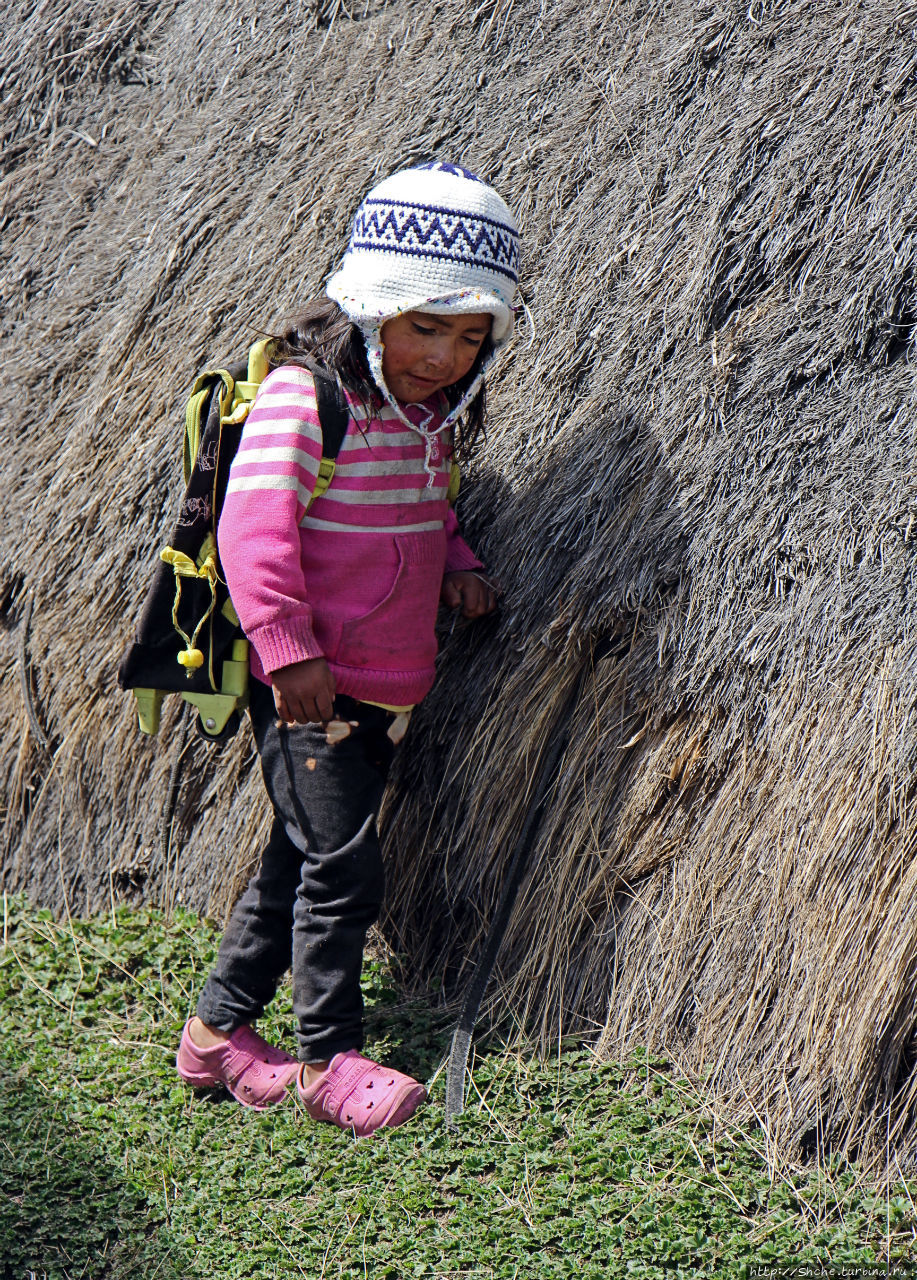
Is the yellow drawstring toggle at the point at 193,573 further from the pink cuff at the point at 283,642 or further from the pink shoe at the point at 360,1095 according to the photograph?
the pink shoe at the point at 360,1095

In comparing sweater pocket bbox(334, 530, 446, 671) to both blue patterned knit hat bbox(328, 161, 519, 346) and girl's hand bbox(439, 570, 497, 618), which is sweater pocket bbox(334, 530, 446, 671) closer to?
girl's hand bbox(439, 570, 497, 618)

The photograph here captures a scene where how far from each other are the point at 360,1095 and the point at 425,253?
159cm

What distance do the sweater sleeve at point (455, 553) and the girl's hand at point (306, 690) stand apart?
428mm

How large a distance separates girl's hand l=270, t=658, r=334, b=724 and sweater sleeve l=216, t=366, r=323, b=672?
0.09 ft

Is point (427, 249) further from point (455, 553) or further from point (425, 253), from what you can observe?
point (455, 553)

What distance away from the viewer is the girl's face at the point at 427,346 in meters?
2.27

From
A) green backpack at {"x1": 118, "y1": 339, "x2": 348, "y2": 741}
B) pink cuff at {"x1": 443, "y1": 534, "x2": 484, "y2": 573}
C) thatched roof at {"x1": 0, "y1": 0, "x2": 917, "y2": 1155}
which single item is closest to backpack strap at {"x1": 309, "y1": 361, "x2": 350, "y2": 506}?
green backpack at {"x1": 118, "y1": 339, "x2": 348, "y2": 741}

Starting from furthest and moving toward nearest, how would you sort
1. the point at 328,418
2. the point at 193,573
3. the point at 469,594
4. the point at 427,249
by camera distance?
the point at 469,594 < the point at 193,573 < the point at 328,418 < the point at 427,249

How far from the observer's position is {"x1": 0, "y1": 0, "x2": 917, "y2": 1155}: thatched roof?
87.4 inches

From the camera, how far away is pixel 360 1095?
2.36m

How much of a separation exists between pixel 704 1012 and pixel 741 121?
73.1 inches

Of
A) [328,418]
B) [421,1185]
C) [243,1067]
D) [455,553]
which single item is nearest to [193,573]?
[328,418]

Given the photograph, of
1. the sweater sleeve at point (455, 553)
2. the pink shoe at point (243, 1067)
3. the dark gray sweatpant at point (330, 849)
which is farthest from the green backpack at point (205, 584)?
the pink shoe at point (243, 1067)

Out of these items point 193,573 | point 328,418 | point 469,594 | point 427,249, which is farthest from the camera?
point 469,594
